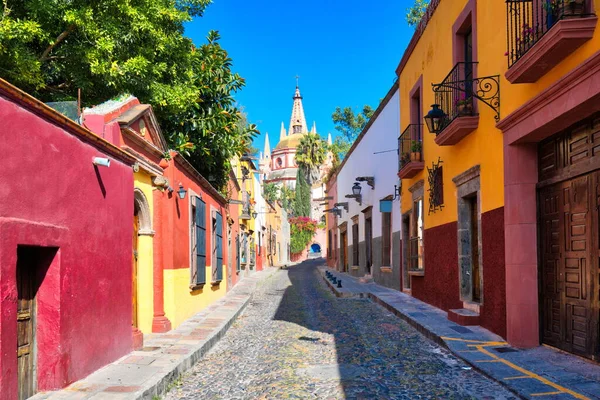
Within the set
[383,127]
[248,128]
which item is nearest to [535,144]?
[248,128]

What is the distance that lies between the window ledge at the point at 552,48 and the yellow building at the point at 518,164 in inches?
0.5

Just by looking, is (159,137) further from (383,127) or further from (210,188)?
(383,127)

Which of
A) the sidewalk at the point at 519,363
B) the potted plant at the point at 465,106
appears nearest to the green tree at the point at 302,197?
the potted plant at the point at 465,106

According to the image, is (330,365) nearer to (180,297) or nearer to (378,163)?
(180,297)

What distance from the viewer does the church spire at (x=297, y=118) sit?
98.3 meters

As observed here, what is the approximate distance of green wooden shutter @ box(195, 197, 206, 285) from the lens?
11703 millimetres

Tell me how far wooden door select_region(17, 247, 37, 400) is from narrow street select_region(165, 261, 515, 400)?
54.7 inches

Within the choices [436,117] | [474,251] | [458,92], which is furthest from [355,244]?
[458,92]

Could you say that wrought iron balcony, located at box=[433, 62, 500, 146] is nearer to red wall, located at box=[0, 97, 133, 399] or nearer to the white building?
red wall, located at box=[0, 97, 133, 399]

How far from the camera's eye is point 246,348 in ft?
27.1

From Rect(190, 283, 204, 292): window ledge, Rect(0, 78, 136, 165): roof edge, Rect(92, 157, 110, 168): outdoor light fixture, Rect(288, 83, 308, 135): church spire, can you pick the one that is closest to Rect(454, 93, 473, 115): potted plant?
Rect(0, 78, 136, 165): roof edge

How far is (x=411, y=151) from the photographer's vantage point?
13.4m

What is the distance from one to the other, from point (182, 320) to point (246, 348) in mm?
2316

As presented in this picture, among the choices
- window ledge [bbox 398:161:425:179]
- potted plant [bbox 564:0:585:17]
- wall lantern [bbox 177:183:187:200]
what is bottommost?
wall lantern [bbox 177:183:187:200]
